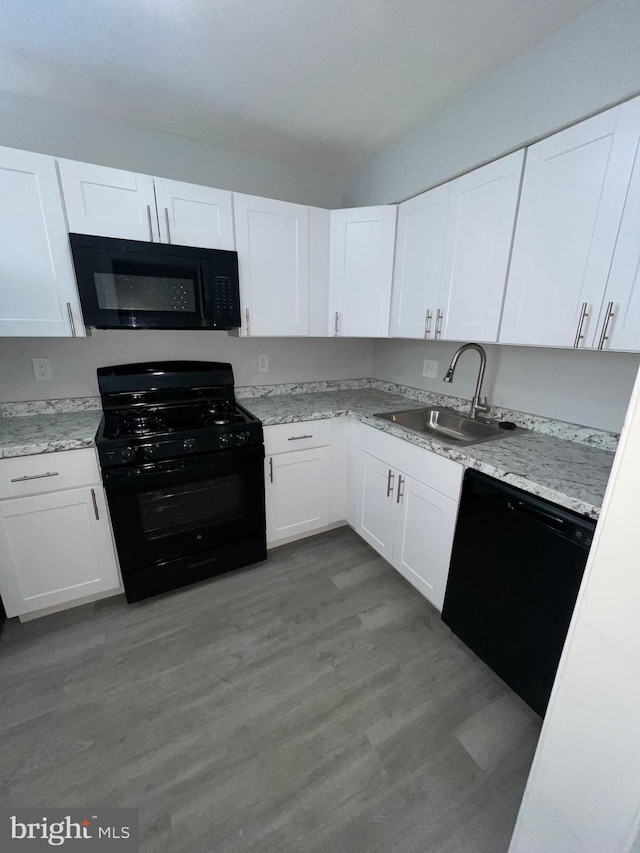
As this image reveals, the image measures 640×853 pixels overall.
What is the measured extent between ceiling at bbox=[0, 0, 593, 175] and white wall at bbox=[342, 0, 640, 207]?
0.06m

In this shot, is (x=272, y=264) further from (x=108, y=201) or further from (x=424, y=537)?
(x=424, y=537)

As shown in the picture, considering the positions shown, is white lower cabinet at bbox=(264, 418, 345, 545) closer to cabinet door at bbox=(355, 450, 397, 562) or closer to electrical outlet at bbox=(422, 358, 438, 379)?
cabinet door at bbox=(355, 450, 397, 562)

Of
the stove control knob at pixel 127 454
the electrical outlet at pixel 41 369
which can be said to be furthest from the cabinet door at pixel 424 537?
the electrical outlet at pixel 41 369

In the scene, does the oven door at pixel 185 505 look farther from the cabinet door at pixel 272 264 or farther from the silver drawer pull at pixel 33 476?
the cabinet door at pixel 272 264

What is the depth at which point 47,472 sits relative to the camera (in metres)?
1.52

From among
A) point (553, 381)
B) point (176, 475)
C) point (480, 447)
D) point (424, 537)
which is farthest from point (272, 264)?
point (424, 537)

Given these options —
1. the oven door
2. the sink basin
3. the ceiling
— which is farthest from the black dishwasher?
the ceiling

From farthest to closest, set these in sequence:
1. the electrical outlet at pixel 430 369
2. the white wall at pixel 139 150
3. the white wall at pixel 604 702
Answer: the electrical outlet at pixel 430 369 < the white wall at pixel 139 150 < the white wall at pixel 604 702

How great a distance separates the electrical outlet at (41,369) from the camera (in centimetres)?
187

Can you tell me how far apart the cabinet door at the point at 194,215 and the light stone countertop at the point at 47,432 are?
1.05 metres

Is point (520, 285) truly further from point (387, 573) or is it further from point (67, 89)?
point (67, 89)

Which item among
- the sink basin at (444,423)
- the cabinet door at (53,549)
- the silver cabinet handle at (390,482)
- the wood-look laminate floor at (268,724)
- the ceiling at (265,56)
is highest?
the ceiling at (265,56)

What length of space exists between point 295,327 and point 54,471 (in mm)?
1494

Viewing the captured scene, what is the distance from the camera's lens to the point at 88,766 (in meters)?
1.13
